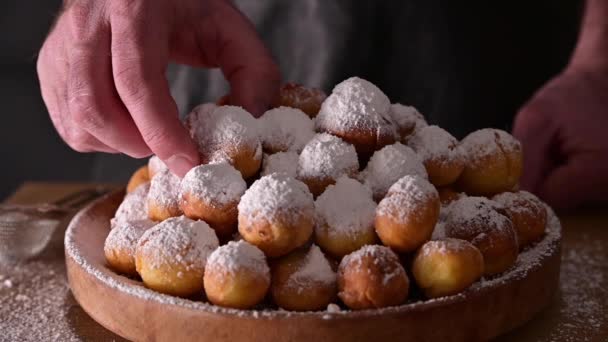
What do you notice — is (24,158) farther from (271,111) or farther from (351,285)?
(351,285)

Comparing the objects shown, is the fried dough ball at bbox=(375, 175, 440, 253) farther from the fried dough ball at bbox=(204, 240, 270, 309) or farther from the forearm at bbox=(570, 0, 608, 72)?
the forearm at bbox=(570, 0, 608, 72)

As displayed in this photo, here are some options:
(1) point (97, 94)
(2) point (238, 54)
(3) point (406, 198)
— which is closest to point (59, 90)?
(1) point (97, 94)

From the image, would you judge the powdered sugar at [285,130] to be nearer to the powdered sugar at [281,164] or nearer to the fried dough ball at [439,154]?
the powdered sugar at [281,164]

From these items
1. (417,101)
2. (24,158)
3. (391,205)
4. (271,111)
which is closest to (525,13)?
(417,101)

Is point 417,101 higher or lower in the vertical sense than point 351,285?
lower

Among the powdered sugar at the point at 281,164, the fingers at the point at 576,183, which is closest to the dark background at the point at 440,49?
the fingers at the point at 576,183

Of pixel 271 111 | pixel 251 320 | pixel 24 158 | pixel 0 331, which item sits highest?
pixel 271 111

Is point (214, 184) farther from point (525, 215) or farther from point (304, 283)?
point (525, 215)
